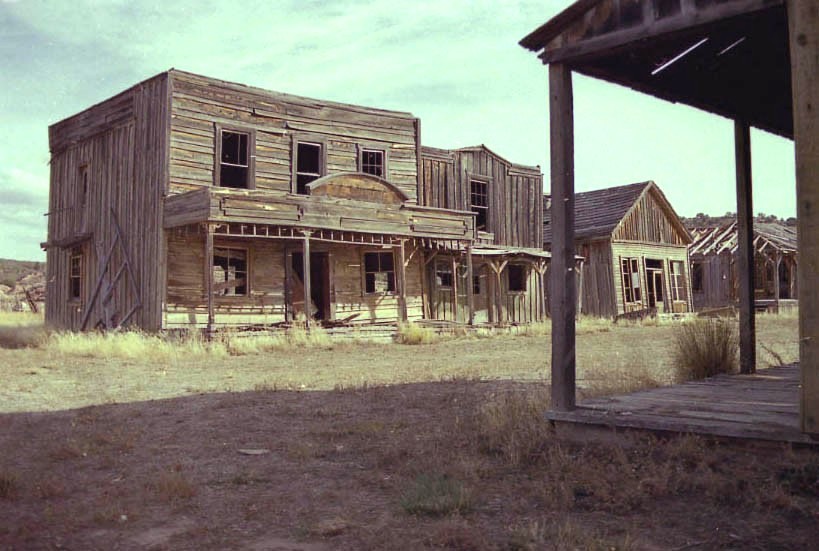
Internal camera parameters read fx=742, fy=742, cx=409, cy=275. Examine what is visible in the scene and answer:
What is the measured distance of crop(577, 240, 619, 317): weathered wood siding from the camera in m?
28.3

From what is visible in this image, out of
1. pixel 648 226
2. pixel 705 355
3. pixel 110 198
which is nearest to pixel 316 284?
pixel 110 198

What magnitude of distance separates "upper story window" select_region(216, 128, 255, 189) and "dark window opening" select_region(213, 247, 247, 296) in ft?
6.08

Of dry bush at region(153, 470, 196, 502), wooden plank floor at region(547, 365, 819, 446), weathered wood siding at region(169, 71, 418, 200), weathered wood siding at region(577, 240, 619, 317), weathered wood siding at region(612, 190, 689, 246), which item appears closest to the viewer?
dry bush at region(153, 470, 196, 502)

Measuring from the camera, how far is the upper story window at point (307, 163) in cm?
2095

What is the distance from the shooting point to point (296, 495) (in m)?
5.00

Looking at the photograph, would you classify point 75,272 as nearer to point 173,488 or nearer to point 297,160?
point 297,160

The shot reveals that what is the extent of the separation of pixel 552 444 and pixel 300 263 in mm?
16199

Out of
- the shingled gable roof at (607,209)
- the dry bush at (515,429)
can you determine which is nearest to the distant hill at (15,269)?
the shingled gable roof at (607,209)

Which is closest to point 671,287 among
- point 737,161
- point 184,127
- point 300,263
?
point 300,263

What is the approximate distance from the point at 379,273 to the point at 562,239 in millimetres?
16365

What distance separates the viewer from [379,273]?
22359 mm

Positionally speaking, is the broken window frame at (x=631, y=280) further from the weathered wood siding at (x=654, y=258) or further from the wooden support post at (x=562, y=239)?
the wooden support post at (x=562, y=239)

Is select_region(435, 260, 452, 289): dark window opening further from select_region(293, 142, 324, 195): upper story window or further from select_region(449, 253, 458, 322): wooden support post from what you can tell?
select_region(293, 142, 324, 195): upper story window

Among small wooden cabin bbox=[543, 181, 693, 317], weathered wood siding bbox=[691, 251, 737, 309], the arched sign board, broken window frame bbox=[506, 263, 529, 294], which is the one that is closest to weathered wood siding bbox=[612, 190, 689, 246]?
small wooden cabin bbox=[543, 181, 693, 317]
